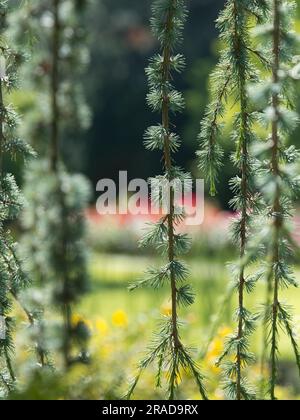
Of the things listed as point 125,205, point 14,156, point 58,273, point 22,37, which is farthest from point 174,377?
point 125,205

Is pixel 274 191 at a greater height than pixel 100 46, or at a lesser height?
lesser

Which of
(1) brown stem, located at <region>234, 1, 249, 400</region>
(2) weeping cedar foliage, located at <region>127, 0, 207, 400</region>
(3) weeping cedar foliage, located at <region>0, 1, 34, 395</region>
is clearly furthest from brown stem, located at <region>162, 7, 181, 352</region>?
(3) weeping cedar foliage, located at <region>0, 1, 34, 395</region>

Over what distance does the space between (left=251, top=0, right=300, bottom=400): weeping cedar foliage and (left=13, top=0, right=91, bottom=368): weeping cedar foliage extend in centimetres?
28

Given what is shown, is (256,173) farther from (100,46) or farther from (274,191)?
(100,46)

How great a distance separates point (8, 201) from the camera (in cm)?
138

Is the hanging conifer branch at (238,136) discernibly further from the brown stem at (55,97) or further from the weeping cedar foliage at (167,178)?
the brown stem at (55,97)

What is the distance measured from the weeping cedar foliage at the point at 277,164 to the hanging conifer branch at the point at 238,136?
0.12 feet

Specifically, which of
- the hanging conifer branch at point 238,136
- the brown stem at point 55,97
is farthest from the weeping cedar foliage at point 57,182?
the hanging conifer branch at point 238,136

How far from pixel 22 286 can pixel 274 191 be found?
50 centimetres

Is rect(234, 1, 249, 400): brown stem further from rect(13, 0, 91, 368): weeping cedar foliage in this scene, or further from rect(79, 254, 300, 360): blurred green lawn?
rect(13, 0, 91, 368): weeping cedar foliage

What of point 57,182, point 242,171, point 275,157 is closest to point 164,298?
point 242,171

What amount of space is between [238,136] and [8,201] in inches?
16.8

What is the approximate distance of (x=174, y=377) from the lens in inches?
52.6

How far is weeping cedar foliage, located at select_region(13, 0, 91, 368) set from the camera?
1.07 meters
